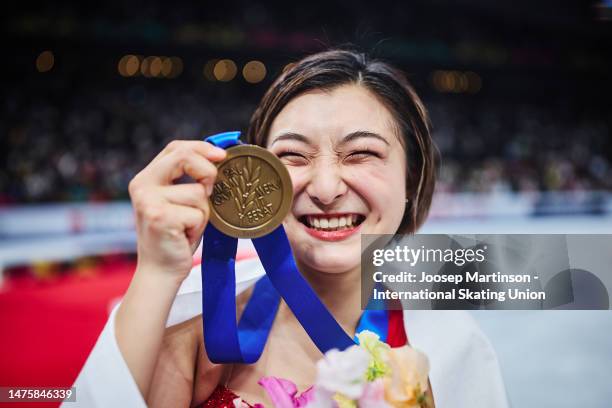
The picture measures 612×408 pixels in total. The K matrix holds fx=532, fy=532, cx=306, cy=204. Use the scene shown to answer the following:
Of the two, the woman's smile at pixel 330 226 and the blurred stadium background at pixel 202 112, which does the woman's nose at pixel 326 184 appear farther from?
the blurred stadium background at pixel 202 112

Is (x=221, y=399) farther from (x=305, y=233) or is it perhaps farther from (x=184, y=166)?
(x=184, y=166)

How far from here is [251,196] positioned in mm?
728

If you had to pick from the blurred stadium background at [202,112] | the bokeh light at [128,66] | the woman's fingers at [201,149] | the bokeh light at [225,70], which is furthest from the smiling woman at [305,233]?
the bokeh light at [225,70]

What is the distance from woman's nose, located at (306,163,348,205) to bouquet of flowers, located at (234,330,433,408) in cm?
22

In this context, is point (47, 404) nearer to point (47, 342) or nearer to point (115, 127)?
point (47, 342)

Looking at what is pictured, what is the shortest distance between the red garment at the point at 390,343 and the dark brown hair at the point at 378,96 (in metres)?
0.19

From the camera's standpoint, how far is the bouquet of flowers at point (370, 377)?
2.11 ft

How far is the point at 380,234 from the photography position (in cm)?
89

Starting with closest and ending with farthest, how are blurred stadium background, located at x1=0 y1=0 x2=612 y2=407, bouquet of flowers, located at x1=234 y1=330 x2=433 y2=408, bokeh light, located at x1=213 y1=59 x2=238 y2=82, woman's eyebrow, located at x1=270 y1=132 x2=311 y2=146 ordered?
bouquet of flowers, located at x1=234 y1=330 x2=433 y2=408 < woman's eyebrow, located at x1=270 y1=132 x2=311 y2=146 < blurred stadium background, located at x1=0 y1=0 x2=612 y2=407 < bokeh light, located at x1=213 y1=59 x2=238 y2=82

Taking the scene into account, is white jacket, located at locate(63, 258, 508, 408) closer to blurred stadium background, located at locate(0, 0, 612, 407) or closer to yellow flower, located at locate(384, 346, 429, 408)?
yellow flower, located at locate(384, 346, 429, 408)

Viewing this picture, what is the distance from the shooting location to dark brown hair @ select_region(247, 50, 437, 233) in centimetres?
95

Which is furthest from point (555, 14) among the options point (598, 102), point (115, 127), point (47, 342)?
point (47, 342)

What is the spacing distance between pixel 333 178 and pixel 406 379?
1.05ft

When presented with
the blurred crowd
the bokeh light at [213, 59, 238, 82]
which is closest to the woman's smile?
the blurred crowd
